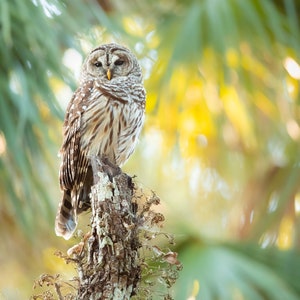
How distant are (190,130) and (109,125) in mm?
2896

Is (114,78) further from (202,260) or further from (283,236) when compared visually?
(283,236)

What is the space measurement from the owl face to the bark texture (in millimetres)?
1276

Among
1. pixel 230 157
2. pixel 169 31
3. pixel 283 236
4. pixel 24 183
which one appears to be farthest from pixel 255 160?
pixel 24 183

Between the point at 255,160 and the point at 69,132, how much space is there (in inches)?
146

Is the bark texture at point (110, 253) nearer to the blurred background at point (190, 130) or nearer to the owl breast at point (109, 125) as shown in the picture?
the owl breast at point (109, 125)

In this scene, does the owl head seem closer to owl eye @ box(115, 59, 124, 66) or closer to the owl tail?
owl eye @ box(115, 59, 124, 66)

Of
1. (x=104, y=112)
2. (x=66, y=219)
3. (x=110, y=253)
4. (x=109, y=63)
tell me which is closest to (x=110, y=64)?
(x=109, y=63)

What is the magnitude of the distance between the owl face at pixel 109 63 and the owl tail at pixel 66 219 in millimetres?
519

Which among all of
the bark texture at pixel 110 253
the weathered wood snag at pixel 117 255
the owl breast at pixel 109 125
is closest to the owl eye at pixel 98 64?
the owl breast at pixel 109 125

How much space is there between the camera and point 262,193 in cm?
733

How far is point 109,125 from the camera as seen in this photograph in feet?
13.2

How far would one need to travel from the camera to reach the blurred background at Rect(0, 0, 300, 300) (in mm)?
4461

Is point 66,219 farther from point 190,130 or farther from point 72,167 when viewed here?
point 190,130

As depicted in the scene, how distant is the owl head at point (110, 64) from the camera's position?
4.02 metres
